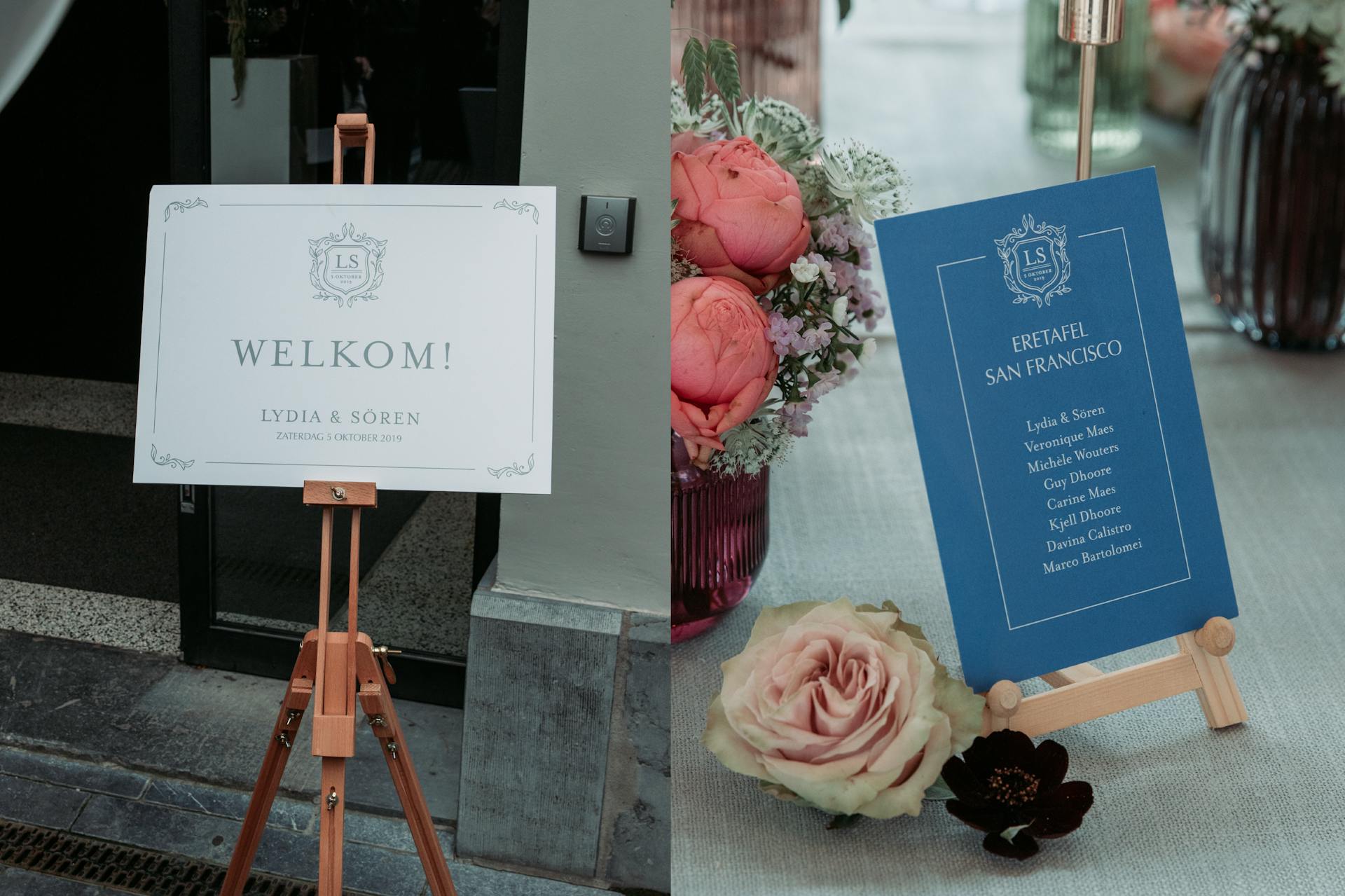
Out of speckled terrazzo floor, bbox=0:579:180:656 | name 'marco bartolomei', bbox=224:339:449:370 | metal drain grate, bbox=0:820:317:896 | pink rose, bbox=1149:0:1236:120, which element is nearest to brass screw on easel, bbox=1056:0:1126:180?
name 'marco bartolomei', bbox=224:339:449:370

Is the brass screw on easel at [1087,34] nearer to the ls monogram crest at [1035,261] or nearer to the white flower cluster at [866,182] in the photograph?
the ls monogram crest at [1035,261]

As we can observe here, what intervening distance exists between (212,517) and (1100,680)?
4.47 ft

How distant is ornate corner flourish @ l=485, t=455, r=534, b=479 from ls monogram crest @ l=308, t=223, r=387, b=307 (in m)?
0.23

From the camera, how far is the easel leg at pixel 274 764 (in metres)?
1.40

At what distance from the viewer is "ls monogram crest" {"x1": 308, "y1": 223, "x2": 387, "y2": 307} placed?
4.57 ft

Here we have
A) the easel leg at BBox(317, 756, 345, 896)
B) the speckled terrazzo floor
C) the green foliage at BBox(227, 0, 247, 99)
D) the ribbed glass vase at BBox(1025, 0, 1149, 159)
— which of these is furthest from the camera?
the ribbed glass vase at BBox(1025, 0, 1149, 159)

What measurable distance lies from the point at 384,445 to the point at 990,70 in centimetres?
520

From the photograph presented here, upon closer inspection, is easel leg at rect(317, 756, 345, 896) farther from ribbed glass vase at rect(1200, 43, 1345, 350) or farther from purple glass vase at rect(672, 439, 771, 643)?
ribbed glass vase at rect(1200, 43, 1345, 350)

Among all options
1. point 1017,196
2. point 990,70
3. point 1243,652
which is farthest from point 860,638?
point 990,70

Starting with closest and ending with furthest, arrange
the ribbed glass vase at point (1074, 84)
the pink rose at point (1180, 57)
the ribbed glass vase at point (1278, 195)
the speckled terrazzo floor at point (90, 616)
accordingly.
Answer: the speckled terrazzo floor at point (90, 616)
the ribbed glass vase at point (1278, 195)
the ribbed glass vase at point (1074, 84)
the pink rose at point (1180, 57)

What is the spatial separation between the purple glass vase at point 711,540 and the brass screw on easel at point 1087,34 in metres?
0.66

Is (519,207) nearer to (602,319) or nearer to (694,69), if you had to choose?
(602,319)

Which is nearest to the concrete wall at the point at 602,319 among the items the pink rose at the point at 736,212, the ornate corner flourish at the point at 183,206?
the pink rose at the point at 736,212

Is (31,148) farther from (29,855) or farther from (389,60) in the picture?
(29,855)
